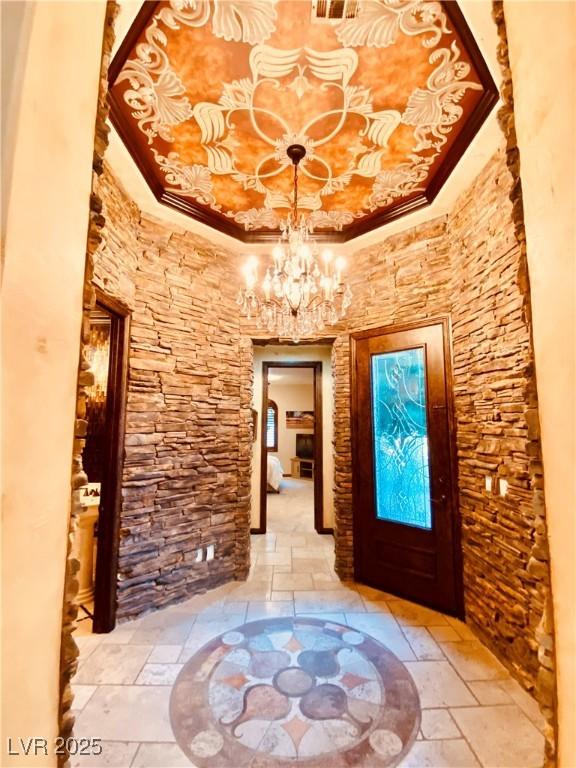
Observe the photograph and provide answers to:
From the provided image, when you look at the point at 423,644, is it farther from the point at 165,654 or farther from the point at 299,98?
the point at 299,98

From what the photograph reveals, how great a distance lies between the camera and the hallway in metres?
1.42

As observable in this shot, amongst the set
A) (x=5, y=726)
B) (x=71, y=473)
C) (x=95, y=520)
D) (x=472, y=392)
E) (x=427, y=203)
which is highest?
(x=427, y=203)

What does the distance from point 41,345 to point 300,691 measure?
2.13m

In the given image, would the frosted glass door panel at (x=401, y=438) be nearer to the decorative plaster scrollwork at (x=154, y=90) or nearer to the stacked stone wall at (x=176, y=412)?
the stacked stone wall at (x=176, y=412)

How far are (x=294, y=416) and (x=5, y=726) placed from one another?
9.18 meters

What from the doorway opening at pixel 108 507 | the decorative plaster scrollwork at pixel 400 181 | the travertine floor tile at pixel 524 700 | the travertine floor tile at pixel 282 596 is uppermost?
the decorative plaster scrollwork at pixel 400 181

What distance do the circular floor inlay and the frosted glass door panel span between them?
991 millimetres

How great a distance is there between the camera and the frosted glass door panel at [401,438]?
267cm

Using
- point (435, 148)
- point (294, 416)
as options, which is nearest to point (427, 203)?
point (435, 148)

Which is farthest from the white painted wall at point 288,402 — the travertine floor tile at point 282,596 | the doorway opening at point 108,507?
the doorway opening at point 108,507

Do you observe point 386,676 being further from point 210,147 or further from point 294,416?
point 294,416

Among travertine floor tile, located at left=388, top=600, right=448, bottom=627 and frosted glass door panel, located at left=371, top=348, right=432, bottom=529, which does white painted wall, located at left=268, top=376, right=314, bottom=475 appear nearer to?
frosted glass door panel, located at left=371, top=348, right=432, bottom=529

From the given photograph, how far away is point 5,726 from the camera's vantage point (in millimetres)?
478

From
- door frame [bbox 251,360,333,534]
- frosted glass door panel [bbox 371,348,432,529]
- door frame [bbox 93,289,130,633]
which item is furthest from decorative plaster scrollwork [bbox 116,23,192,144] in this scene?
door frame [bbox 251,360,333,534]
